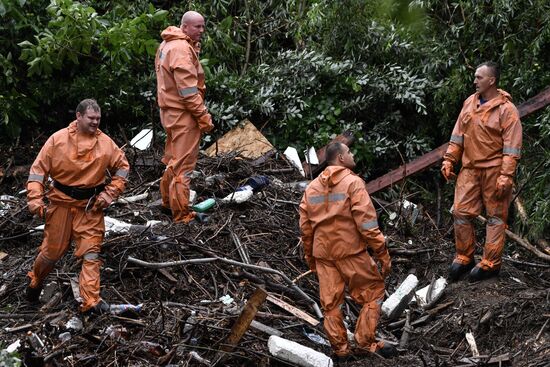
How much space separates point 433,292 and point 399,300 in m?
0.61

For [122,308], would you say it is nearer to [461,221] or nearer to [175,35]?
[175,35]

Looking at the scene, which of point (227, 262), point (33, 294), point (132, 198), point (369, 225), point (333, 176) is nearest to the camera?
point (369, 225)

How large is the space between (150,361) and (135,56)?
6.40 metres

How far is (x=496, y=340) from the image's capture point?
8.03m

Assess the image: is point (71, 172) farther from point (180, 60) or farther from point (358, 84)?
point (358, 84)

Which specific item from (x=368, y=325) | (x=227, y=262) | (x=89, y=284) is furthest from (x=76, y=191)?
(x=368, y=325)

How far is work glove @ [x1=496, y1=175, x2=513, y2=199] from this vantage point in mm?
8555

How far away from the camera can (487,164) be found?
8.80 meters

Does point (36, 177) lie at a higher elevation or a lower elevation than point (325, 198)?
higher

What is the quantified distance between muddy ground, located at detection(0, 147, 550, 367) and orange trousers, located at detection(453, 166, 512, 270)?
326 mm

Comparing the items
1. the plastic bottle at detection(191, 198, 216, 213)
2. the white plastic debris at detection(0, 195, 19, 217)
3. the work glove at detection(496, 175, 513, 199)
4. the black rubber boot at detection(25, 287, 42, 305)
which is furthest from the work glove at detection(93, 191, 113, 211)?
the work glove at detection(496, 175, 513, 199)

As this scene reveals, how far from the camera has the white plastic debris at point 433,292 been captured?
9125mm

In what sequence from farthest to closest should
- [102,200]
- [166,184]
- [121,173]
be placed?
[166,184], [121,173], [102,200]

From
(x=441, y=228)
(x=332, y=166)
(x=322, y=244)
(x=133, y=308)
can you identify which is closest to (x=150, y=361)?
(x=133, y=308)
